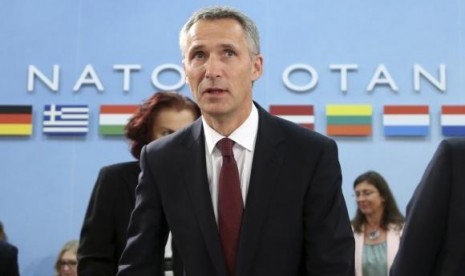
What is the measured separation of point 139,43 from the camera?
5.25 metres

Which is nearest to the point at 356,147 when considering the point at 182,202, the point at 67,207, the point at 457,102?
the point at 457,102

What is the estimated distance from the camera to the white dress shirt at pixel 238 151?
178 centimetres

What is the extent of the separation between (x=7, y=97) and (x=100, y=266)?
3289 millimetres

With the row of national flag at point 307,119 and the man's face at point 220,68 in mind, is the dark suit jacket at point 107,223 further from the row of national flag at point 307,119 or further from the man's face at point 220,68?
the row of national flag at point 307,119

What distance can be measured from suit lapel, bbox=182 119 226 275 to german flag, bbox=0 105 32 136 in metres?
3.57

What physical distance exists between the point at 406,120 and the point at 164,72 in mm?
1870

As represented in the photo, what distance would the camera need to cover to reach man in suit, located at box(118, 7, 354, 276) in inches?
66.1

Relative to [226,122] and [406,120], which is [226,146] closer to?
[226,122]

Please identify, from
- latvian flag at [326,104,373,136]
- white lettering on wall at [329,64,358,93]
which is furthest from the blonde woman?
white lettering on wall at [329,64,358,93]

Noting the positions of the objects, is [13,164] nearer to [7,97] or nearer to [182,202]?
[7,97]

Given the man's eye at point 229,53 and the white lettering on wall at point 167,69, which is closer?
the man's eye at point 229,53

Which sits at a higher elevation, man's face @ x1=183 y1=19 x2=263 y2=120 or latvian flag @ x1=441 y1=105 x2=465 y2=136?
latvian flag @ x1=441 y1=105 x2=465 y2=136

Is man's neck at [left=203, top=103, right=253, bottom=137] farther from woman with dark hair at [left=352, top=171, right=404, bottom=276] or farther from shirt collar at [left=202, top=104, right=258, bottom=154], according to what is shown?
woman with dark hair at [left=352, top=171, right=404, bottom=276]

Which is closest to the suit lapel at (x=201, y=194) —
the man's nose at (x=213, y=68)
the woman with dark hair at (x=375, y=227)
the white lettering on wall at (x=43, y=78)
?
the man's nose at (x=213, y=68)
